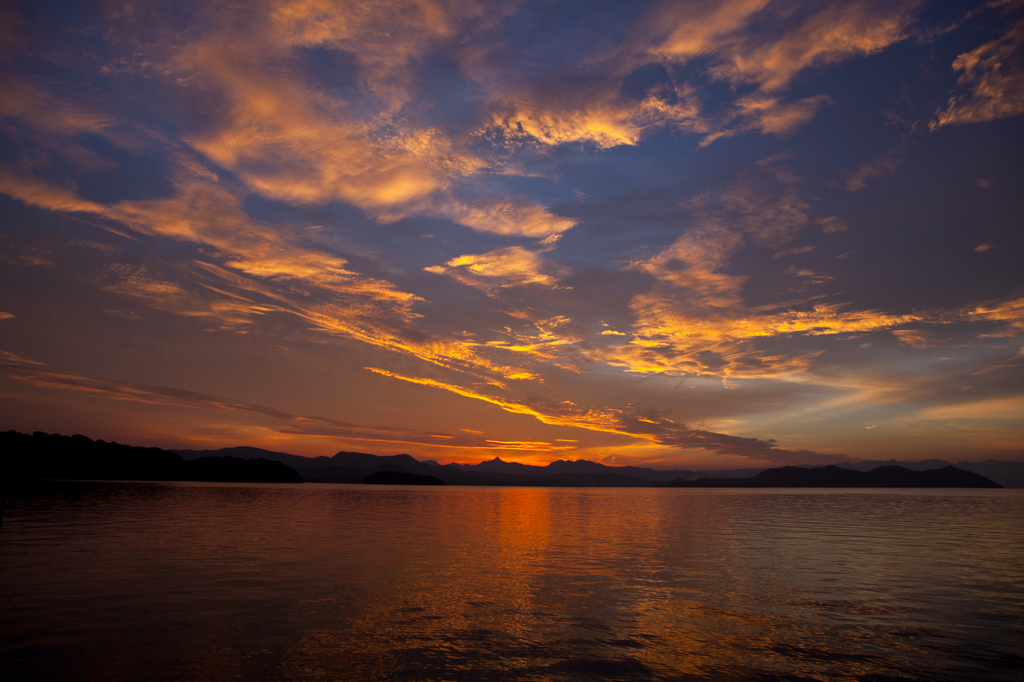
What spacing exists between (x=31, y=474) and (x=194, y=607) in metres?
240

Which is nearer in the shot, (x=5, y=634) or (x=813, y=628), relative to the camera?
(x=5, y=634)

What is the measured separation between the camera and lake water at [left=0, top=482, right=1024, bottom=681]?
14.6 metres

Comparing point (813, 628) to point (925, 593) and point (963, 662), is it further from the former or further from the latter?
point (925, 593)

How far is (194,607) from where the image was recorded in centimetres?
1980

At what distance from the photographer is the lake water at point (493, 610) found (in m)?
14.6

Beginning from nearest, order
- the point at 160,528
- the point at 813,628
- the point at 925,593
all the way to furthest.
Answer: the point at 813,628, the point at 925,593, the point at 160,528

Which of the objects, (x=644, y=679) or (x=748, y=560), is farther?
(x=748, y=560)

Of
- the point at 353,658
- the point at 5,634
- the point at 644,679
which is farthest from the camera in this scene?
the point at 5,634

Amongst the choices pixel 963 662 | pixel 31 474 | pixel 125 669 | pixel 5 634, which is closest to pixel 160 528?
pixel 5 634

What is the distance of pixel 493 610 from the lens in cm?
2033

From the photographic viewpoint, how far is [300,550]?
114 feet

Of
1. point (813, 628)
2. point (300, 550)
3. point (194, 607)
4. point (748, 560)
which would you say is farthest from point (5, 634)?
point (748, 560)

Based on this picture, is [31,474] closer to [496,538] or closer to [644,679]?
[496,538]

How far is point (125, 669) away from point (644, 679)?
13.7 metres
